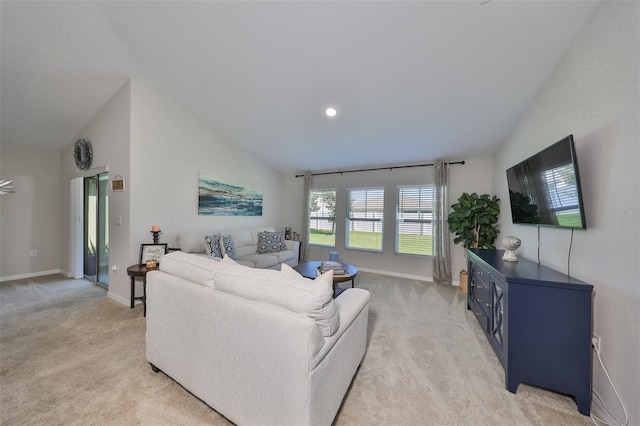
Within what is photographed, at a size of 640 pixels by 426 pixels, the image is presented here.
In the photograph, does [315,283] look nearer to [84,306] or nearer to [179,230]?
[179,230]

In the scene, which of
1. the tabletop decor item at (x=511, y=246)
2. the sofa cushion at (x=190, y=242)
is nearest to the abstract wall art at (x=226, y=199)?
the sofa cushion at (x=190, y=242)

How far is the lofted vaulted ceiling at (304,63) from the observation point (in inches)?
76.2

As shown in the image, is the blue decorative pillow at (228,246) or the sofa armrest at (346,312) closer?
the sofa armrest at (346,312)

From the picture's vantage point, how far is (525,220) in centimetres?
235

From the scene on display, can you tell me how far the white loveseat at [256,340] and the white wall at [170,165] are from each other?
2.00 metres

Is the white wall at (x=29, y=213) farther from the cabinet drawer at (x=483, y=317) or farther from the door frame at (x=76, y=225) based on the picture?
the cabinet drawer at (x=483, y=317)

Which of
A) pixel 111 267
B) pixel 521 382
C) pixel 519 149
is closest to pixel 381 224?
pixel 519 149

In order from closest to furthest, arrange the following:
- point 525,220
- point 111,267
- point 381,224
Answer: point 525,220 < point 111,267 < point 381,224

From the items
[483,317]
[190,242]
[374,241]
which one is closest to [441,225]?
[374,241]

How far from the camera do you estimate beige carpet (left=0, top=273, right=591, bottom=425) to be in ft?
4.66

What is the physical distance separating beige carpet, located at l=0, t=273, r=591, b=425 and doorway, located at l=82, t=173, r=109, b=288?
94 centimetres

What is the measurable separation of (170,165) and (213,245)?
1.33m

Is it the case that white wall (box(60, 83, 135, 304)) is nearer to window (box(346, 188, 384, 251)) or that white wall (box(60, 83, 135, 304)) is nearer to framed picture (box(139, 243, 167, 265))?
framed picture (box(139, 243, 167, 265))

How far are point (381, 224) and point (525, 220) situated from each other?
2.60 m
